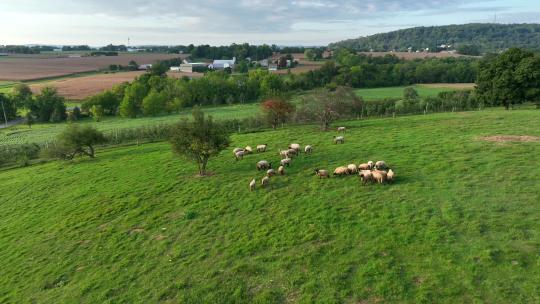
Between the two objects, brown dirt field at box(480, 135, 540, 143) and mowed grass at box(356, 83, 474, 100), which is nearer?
brown dirt field at box(480, 135, 540, 143)

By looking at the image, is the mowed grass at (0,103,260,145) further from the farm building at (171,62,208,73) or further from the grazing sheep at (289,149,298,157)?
the farm building at (171,62,208,73)

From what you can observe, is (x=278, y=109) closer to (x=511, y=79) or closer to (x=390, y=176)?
(x=390, y=176)

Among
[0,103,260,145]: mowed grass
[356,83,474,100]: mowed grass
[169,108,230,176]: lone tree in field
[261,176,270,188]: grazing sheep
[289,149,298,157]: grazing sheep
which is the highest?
[356,83,474,100]: mowed grass

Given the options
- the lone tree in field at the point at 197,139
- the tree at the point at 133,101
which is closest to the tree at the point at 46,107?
the tree at the point at 133,101

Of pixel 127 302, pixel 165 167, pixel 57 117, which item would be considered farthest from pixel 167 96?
pixel 127 302

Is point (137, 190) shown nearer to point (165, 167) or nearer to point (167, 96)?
point (165, 167)

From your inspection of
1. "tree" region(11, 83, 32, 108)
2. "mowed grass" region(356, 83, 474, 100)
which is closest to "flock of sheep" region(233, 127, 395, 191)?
"mowed grass" region(356, 83, 474, 100)

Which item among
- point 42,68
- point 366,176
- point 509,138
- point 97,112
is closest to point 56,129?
point 97,112
